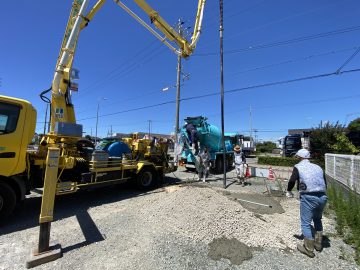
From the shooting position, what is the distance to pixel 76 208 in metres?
6.74

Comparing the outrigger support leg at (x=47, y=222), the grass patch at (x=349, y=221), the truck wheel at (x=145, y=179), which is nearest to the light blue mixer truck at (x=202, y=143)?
the truck wheel at (x=145, y=179)

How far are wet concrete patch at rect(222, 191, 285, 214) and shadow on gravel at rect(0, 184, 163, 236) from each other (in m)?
3.32

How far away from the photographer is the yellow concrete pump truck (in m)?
5.29

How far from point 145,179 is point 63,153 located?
11.0 feet

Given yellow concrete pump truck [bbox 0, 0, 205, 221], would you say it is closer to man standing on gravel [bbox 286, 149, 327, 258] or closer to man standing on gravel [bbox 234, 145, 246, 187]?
man standing on gravel [bbox 234, 145, 246, 187]

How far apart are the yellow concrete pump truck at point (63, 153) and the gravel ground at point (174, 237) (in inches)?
24.6

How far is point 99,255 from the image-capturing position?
13.3ft

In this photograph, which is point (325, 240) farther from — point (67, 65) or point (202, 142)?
point (202, 142)

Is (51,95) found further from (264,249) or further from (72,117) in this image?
(264,249)

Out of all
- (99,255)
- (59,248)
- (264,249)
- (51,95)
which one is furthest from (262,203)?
(51,95)

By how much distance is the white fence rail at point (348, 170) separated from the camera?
831 cm

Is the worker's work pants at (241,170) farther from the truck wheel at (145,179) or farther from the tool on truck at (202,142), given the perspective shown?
the truck wheel at (145,179)

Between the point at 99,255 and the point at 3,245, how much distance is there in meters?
1.90

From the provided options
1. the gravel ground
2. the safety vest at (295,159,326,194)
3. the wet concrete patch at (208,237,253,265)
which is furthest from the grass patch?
the wet concrete patch at (208,237,253,265)
